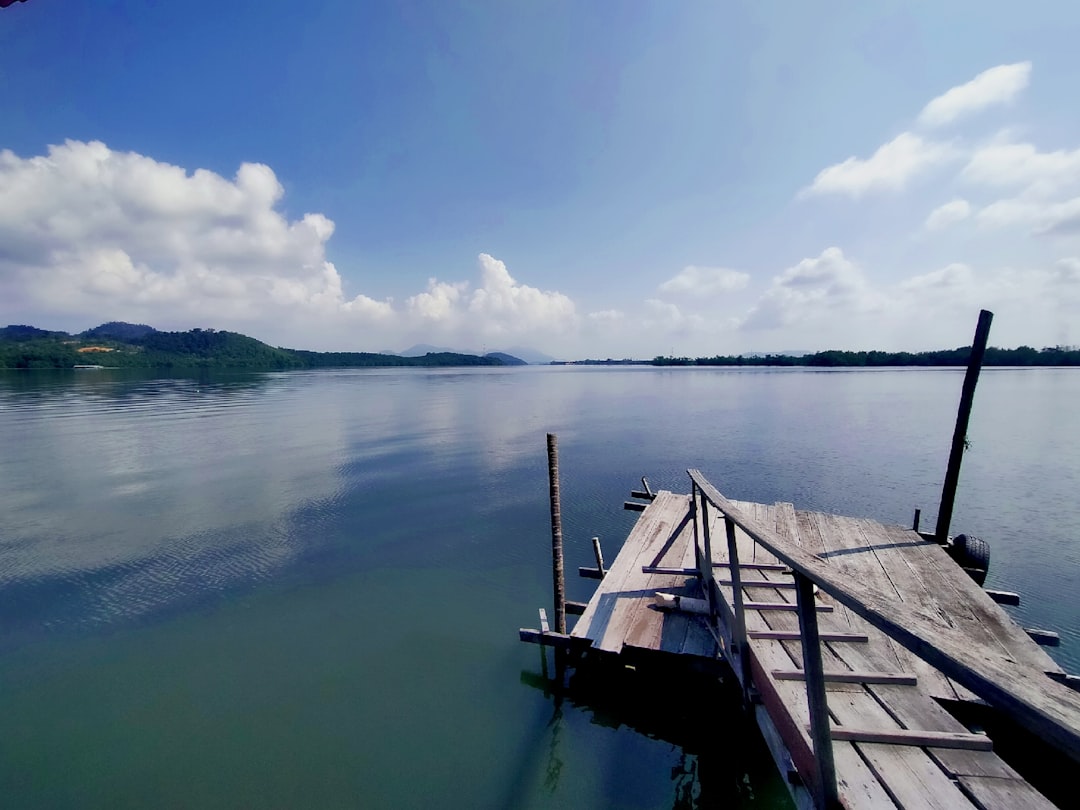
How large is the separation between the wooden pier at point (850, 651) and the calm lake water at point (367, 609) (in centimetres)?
155

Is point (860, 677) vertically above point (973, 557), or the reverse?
point (860, 677)

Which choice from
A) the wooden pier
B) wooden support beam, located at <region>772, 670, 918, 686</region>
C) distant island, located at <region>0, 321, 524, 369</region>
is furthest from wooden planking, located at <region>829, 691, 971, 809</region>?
distant island, located at <region>0, 321, 524, 369</region>

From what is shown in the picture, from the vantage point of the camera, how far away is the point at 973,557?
10383 mm

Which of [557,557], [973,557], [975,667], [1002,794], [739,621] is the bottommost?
[973,557]

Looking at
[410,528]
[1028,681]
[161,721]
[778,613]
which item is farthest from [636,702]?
[410,528]

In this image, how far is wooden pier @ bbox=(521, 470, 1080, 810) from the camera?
2.11m

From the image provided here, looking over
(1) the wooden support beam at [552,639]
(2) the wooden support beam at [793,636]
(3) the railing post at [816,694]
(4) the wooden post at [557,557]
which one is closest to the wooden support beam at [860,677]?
(2) the wooden support beam at [793,636]

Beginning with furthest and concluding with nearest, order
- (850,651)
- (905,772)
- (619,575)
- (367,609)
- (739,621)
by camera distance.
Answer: (367,609) → (619,575) → (850,651) → (739,621) → (905,772)

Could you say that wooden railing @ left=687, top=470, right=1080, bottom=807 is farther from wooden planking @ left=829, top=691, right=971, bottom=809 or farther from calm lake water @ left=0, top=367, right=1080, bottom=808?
calm lake water @ left=0, top=367, right=1080, bottom=808

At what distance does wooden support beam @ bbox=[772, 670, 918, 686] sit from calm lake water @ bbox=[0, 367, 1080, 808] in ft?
9.65

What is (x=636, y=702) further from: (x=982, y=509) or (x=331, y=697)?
(x=982, y=509)

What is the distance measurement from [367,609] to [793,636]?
9.05m

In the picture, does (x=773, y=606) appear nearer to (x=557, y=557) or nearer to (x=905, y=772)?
(x=905, y=772)

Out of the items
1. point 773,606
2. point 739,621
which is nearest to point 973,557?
point 773,606
